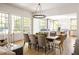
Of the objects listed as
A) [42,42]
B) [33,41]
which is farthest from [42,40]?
[33,41]

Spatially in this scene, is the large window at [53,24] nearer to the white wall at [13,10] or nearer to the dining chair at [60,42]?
the dining chair at [60,42]

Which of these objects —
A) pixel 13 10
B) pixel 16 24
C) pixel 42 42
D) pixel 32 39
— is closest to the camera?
pixel 13 10

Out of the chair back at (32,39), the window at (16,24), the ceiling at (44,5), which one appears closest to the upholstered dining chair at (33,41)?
the chair back at (32,39)

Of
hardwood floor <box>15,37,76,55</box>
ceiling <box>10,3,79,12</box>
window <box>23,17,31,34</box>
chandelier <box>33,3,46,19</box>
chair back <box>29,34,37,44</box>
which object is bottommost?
hardwood floor <box>15,37,76,55</box>

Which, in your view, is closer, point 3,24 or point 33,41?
point 3,24

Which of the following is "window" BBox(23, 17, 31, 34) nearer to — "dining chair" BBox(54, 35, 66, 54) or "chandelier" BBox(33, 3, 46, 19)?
"chandelier" BBox(33, 3, 46, 19)

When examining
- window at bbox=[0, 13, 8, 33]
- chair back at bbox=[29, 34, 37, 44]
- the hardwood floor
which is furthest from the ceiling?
the hardwood floor

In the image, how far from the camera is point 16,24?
81.7 inches

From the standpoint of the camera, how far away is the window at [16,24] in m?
2.03

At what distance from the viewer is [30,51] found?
2.12m

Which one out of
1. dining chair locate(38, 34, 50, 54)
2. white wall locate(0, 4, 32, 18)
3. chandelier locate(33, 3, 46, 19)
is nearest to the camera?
white wall locate(0, 4, 32, 18)

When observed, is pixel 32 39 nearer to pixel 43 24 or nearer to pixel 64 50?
pixel 43 24

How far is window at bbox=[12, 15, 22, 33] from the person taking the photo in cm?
203
